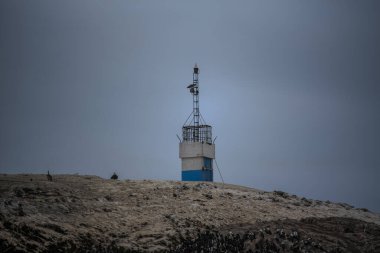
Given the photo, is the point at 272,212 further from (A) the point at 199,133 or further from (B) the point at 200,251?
(A) the point at 199,133

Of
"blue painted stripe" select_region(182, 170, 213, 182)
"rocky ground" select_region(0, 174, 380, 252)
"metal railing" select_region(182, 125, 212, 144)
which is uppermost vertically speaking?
"metal railing" select_region(182, 125, 212, 144)

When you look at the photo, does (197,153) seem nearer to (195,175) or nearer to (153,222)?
Answer: (195,175)

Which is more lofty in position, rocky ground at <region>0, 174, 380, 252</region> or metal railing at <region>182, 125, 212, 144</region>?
metal railing at <region>182, 125, 212, 144</region>

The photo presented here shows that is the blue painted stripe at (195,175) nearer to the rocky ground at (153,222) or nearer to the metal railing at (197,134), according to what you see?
the metal railing at (197,134)

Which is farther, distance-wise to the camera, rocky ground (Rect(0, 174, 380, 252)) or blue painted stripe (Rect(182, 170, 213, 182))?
blue painted stripe (Rect(182, 170, 213, 182))

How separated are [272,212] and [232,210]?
2877 millimetres

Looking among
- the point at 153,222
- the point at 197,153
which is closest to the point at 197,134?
the point at 197,153

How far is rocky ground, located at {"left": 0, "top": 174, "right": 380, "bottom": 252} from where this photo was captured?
63.7ft

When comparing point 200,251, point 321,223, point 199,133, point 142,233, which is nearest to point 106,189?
point 142,233

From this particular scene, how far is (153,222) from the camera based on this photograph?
2306cm

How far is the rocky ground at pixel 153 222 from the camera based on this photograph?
19.4 metres

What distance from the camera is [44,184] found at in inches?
999

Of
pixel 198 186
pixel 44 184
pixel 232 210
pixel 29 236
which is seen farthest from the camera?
pixel 198 186

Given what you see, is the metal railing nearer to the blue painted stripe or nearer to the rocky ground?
the blue painted stripe
